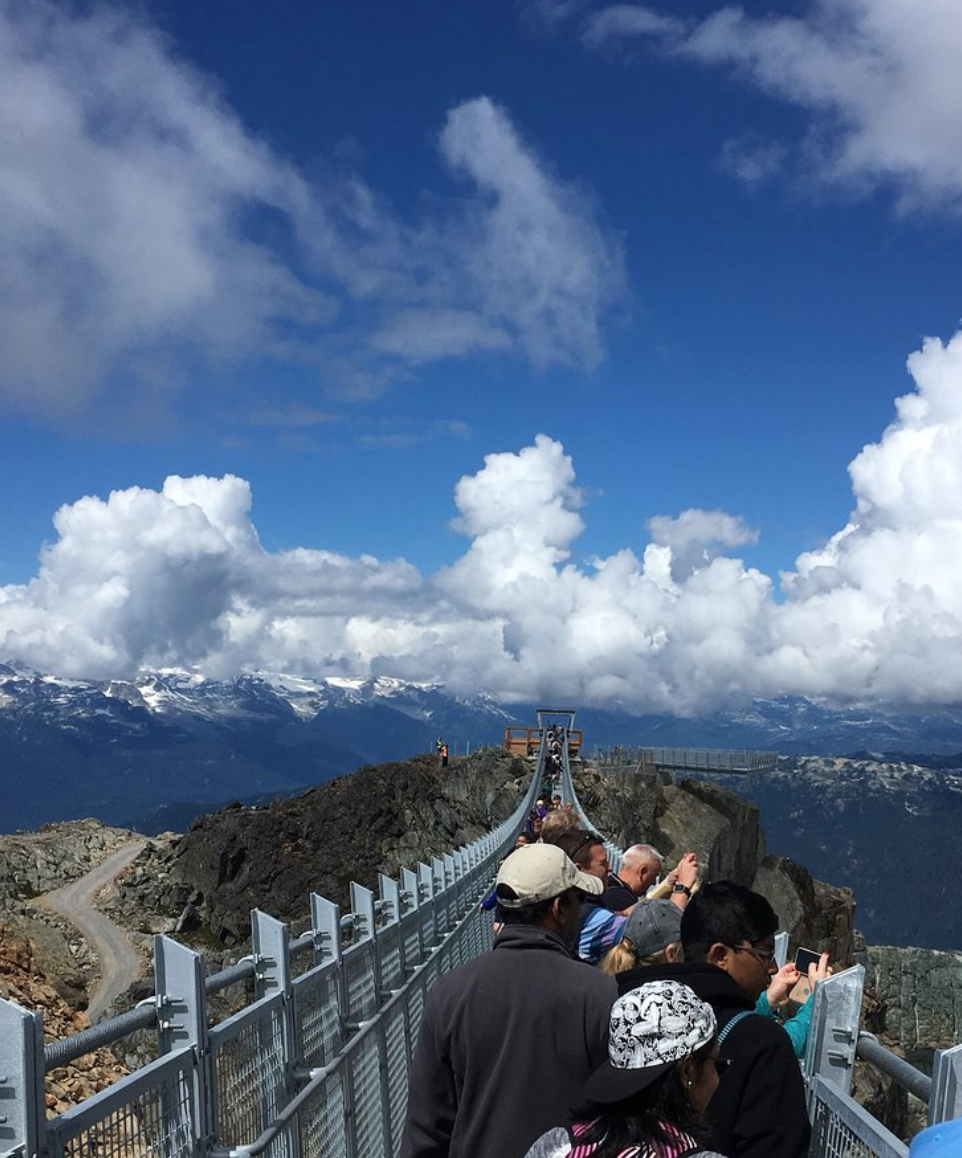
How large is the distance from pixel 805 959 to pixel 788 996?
178 mm

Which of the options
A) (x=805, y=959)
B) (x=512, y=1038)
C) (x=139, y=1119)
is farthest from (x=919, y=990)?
(x=139, y=1119)

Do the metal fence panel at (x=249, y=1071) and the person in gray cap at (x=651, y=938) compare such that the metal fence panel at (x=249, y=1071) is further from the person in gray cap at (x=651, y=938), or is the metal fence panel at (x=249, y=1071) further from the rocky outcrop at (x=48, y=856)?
the rocky outcrop at (x=48, y=856)

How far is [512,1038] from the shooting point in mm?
3590

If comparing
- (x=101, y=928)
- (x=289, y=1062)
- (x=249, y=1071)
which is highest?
(x=249, y=1071)

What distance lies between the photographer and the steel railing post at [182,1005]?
3.71 meters

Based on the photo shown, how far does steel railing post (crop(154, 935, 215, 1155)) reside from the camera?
3707 millimetres

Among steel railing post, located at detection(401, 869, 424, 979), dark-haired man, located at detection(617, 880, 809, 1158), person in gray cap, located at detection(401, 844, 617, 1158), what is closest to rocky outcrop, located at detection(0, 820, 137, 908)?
steel railing post, located at detection(401, 869, 424, 979)

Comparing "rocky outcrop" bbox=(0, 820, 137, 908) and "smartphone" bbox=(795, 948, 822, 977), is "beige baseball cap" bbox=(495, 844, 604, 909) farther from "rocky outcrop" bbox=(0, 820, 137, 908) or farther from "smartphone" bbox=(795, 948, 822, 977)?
"rocky outcrop" bbox=(0, 820, 137, 908)

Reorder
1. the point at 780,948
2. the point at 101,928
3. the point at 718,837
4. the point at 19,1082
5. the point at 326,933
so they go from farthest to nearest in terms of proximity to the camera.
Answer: the point at 101,928 < the point at 718,837 < the point at 326,933 < the point at 780,948 < the point at 19,1082

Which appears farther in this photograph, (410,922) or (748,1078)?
(410,922)

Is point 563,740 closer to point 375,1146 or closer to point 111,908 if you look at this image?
point 111,908

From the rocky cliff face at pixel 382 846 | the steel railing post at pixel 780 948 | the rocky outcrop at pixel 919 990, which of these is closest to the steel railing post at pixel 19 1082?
the steel railing post at pixel 780 948

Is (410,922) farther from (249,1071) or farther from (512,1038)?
(512,1038)

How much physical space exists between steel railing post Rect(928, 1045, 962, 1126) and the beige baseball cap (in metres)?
1.56
